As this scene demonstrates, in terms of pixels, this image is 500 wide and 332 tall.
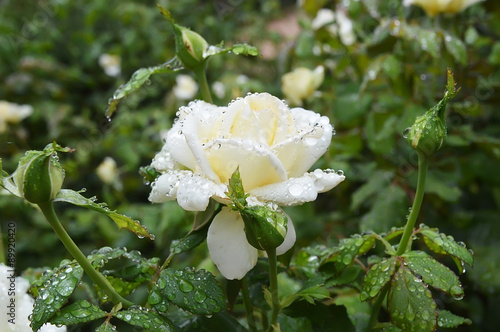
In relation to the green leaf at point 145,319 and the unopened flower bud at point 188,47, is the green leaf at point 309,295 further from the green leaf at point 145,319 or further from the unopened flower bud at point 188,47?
the unopened flower bud at point 188,47

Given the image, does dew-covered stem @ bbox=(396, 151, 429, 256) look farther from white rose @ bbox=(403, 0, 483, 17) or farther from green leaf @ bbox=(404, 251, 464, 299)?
white rose @ bbox=(403, 0, 483, 17)

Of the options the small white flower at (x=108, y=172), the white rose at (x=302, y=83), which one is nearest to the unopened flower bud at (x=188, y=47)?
the white rose at (x=302, y=83)

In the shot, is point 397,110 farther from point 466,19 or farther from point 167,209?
point 167,209

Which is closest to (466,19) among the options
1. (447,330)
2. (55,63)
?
(447,330)

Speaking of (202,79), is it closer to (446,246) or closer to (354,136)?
(446,246)

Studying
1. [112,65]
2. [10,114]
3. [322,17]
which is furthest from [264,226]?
[112,65]

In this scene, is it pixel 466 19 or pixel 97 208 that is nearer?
pixel 97 208
